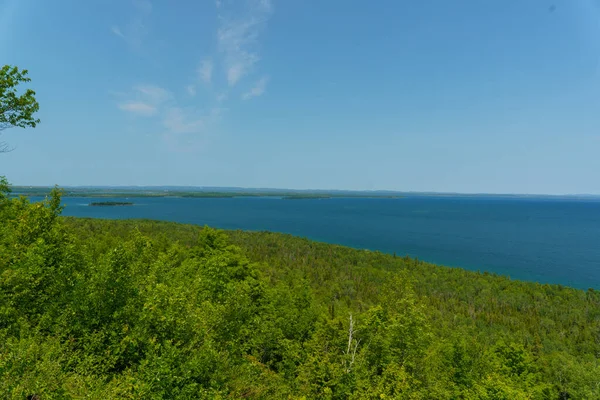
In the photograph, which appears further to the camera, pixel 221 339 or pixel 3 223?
pixel 3 223

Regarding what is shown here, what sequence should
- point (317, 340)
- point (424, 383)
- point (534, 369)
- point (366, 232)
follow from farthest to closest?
1. point (366, 232)
2. point (534, 369)
3. point (317, 340)
4. point (424, 383)

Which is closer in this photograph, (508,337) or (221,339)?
(221,339)

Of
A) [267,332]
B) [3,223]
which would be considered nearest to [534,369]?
[267,332]

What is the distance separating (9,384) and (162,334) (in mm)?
5345

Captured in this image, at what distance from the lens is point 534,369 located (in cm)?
3194

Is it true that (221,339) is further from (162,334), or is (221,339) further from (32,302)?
(32,302)

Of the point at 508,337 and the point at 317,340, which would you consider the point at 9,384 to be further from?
the point at 508,337

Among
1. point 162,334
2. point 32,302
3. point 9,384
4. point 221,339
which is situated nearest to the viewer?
point 9,384

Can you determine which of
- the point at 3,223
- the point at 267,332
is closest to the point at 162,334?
the point at 267,332

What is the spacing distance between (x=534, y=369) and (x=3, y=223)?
5037 cm

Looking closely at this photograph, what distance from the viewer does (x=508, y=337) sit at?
157 ft

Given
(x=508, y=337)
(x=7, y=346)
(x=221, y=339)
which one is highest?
(x=7, y=346)

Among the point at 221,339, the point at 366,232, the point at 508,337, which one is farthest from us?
the point at 366,232

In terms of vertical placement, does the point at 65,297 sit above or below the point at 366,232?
above
